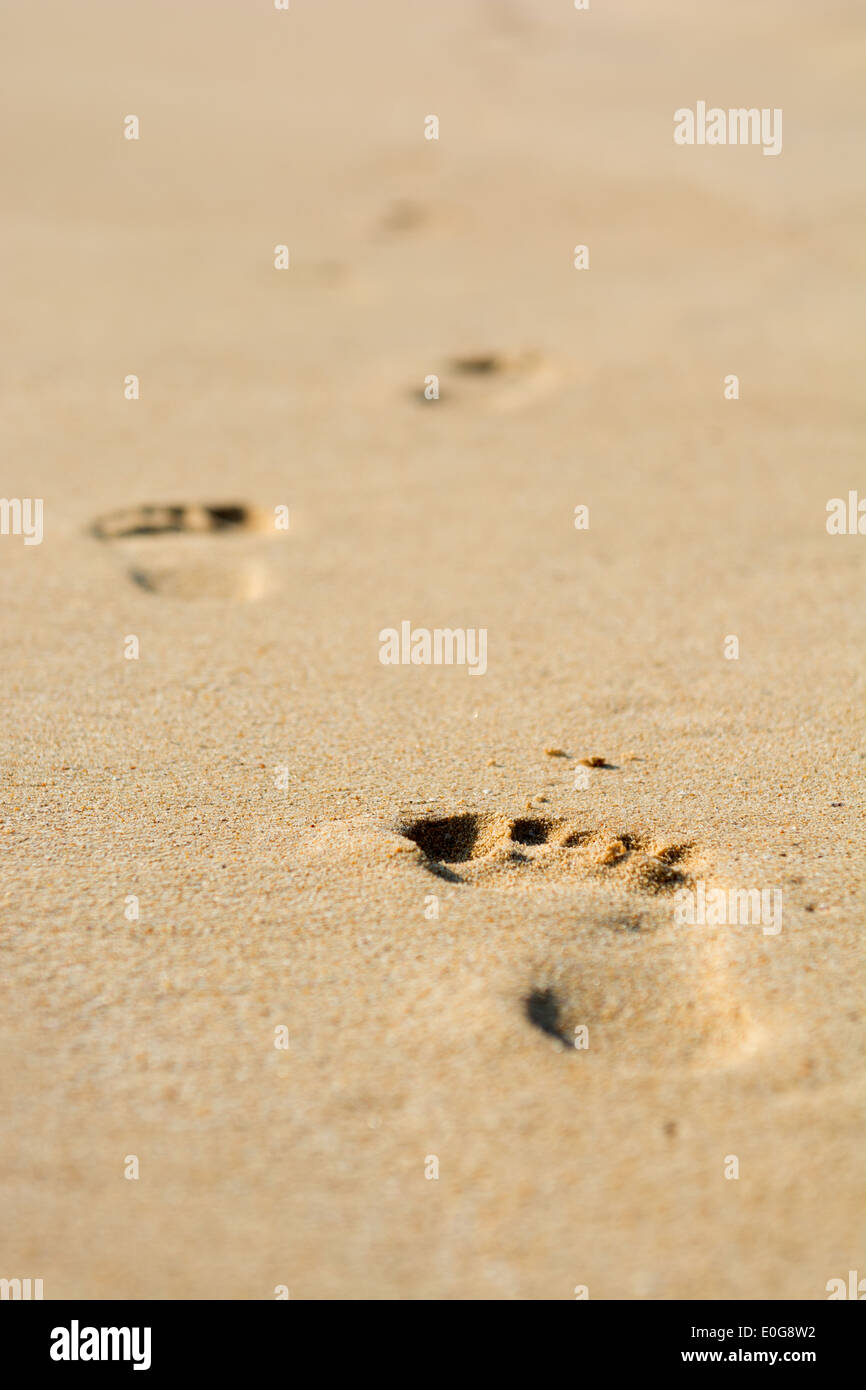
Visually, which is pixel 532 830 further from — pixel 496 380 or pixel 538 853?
pixel 496 380

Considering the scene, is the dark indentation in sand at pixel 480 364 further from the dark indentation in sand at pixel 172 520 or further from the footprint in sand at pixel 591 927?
the footprint in sand at pixel 591 927

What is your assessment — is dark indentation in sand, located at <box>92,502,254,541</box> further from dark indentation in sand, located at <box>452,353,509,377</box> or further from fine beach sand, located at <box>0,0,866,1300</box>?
dark indentation in sand, located at <box>452,353,509,377</box>

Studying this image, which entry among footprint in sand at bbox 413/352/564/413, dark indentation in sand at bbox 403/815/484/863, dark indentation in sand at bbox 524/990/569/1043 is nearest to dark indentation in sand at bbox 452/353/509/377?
footprint in sand at bbox 413/352/564/413

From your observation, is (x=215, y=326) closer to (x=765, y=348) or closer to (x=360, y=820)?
(x=765, y=348)

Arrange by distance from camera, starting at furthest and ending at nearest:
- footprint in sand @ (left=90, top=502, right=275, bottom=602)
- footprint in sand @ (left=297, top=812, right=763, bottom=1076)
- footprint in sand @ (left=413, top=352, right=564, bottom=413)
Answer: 1. footprint in sand @ (left=413, top=352, right=564, bottom=413)
2. footprint in sand @ (left=90, top=502, right=275, bottom=602)
3. footprint in sand @ (left=297, top=812, right=763, bottom=1076)

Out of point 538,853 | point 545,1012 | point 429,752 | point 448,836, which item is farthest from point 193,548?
point 545,1012

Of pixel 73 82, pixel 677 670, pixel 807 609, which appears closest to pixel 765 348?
pixel 807 609
